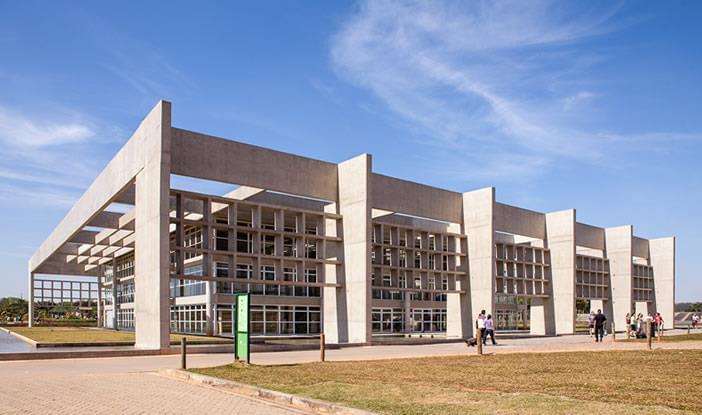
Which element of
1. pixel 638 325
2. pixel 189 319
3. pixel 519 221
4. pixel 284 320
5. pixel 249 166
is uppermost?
pixel 249 166

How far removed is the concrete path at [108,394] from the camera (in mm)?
10789

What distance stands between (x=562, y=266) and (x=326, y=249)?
2226 centimetres

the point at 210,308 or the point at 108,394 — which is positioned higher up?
the point at 108,394

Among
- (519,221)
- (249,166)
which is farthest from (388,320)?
(249,166)

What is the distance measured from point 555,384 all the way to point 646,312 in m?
55.1

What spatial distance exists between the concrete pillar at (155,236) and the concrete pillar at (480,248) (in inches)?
845

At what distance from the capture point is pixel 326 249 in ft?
115

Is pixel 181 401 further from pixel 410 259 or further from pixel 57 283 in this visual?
pixel 57 283

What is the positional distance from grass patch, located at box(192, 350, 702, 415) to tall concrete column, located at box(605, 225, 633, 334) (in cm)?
3786

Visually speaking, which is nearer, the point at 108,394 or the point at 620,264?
the point at 108,394

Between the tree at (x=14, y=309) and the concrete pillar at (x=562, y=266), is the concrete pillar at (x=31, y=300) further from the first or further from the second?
the concrete pillar at (x=562, y=266)

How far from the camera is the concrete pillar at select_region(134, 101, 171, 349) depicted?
86.4 ft

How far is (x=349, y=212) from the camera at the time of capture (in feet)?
113

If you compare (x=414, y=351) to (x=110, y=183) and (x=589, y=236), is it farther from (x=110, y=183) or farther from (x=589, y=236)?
(x=589, y=236)
